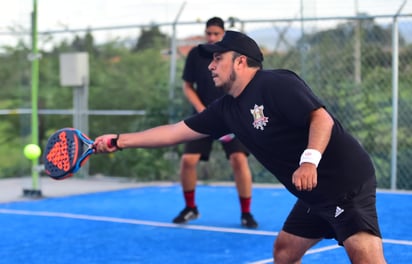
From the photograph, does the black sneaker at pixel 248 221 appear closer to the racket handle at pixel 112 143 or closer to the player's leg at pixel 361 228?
the racket handle at pixel 112 143

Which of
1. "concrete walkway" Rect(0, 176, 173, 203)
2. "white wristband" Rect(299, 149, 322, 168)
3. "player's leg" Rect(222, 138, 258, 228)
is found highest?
"white wristband" Rect(299, 149, 322, 168)

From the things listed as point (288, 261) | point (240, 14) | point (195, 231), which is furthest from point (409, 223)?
point (240, 14)

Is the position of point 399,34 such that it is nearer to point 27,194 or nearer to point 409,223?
point 409,223

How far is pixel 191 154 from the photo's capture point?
8.60 m

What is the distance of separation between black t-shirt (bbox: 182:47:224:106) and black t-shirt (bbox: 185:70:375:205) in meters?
3.72

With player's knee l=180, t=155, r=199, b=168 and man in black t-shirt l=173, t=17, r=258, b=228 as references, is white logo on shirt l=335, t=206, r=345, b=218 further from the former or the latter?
player's knee l=180, t=155, r=199, b=168

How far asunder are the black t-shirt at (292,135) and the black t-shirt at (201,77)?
3724mm

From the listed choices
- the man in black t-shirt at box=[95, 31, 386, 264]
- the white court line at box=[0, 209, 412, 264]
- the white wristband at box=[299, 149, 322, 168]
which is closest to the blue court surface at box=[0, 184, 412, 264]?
the white court line at box=[0, 209, 412, 264]

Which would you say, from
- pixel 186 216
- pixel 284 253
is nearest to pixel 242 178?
pixel 186 216

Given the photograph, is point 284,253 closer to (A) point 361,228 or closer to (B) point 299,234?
(B) point 299,234

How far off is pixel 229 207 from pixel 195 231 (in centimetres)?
174

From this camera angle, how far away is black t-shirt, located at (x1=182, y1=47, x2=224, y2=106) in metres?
8.34

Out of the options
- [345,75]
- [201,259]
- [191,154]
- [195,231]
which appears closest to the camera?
[201,259]

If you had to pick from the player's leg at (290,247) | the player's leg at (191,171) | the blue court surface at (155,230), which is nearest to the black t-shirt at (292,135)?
the player's leg at (290,247)
